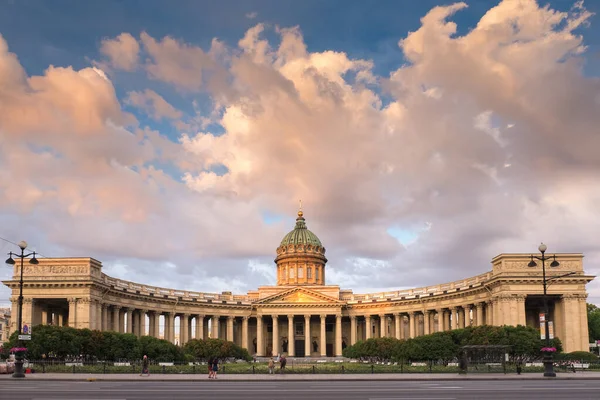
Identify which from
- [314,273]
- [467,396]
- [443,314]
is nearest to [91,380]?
[467,396]

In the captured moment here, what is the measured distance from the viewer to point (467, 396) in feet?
103

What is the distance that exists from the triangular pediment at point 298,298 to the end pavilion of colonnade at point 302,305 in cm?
20

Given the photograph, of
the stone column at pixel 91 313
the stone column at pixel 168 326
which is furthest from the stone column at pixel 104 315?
the stone column at pixel 168 326

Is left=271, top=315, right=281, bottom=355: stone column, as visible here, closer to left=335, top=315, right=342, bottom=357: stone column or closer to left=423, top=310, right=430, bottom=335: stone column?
left=335, top=315, right=342, bottom=357: stone column

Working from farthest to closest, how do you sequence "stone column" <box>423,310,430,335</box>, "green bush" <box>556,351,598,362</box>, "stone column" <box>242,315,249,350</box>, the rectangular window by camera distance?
the rectangular window
"stone column" <box>242,315,249,350</box>
"stone column" <box>423,310,430,335</box>
"green bush" <box>556,351,598,362</box>

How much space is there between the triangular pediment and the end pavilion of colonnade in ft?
0.66

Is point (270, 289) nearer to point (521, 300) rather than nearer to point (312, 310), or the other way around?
point (312, 310)

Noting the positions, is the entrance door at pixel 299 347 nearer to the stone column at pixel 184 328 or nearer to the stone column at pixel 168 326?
the stone column at pixel 184 328

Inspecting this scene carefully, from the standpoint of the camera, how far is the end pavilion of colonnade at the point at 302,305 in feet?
291

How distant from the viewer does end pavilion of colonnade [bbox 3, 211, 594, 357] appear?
88.8 meters

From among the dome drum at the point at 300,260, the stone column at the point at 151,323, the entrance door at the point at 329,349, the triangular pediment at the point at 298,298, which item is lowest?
the entrance door at the point at 329,349

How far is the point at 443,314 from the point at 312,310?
1160 inches

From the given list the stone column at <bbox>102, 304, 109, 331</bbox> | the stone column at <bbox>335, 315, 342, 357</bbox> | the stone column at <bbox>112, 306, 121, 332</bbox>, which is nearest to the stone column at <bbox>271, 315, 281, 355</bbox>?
the stone column at <bbox>335, 315, 342, 357</bbox>

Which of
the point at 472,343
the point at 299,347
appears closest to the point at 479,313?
the point at 472,343
